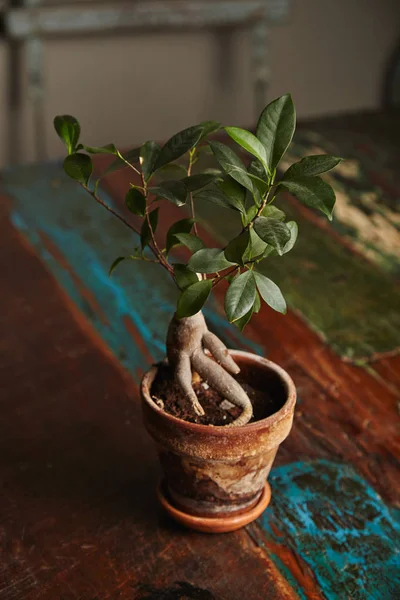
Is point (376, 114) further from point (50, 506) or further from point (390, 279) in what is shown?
point (50, 506)

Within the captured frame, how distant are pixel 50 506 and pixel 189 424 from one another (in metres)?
0.28

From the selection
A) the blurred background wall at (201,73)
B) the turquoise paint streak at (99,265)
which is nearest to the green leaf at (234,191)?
the turquoise paint streak at (99,265)

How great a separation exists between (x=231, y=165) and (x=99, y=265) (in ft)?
3.27

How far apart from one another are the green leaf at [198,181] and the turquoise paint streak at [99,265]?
0.54 metres

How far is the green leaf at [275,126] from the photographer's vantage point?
992mm

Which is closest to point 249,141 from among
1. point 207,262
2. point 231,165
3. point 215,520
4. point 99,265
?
point 231,165

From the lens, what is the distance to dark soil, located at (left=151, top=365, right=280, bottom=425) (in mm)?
1098

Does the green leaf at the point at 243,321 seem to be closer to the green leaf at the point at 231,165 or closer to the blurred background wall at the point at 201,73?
the green leaf at the point at 231,165

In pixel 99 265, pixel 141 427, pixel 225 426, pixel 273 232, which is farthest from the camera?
pixel 99 265

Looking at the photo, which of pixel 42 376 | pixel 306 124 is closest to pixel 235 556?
pixel 42 376

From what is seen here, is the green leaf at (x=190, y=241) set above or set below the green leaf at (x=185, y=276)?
above

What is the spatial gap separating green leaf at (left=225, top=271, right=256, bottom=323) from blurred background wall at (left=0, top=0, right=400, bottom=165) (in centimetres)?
286

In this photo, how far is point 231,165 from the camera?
37.8 inches

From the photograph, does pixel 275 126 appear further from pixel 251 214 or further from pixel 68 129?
pixel 68 129
